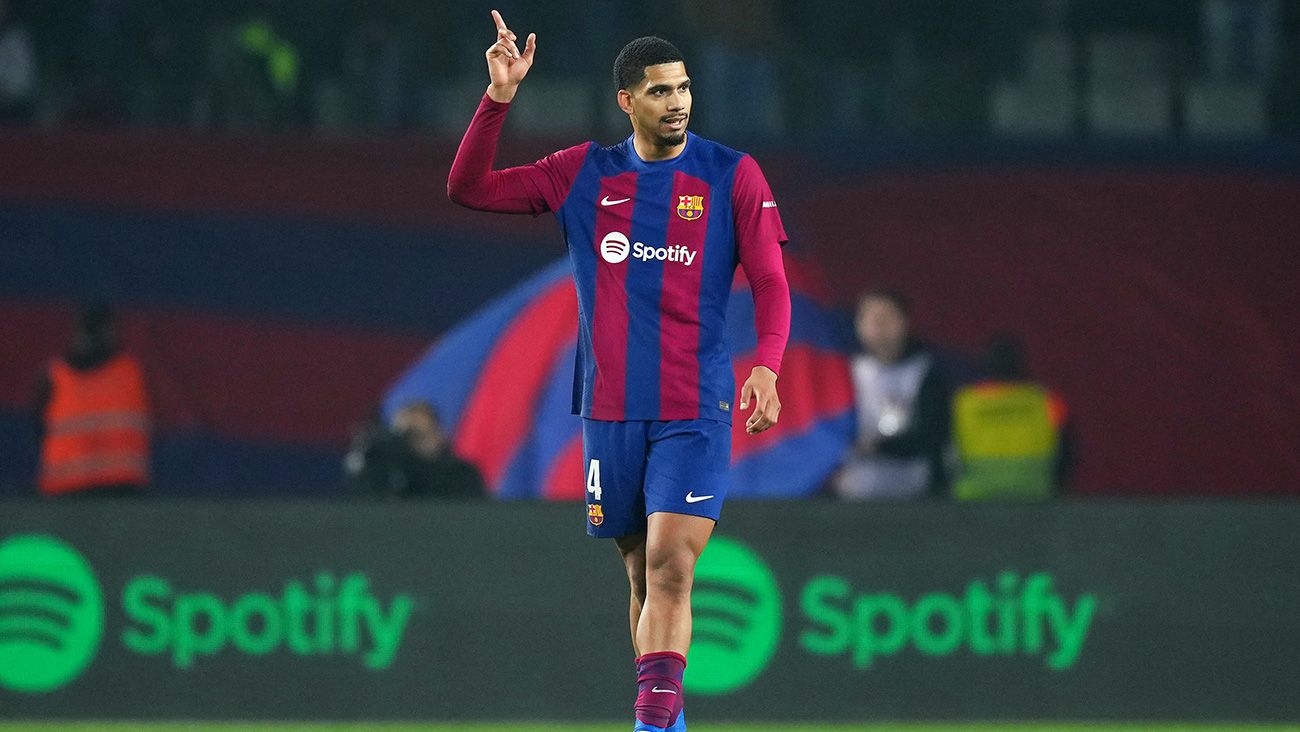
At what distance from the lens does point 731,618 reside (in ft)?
24.1

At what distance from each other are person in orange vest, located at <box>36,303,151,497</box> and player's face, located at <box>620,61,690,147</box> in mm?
5298

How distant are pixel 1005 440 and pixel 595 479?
4607 millimetres

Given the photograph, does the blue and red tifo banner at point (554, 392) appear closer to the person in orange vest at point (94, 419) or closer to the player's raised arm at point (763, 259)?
the person in orange vest at point (94, 419)

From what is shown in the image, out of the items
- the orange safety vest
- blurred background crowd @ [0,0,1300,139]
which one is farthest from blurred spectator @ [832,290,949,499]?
the orange safety vest

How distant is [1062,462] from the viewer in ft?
29.1

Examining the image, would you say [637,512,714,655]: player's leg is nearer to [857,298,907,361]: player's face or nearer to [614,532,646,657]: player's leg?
[614,532,646,657]: player's leg

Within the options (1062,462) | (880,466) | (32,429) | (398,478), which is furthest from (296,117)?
(1062,462)

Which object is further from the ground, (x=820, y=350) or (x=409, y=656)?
(x=820, y=350)

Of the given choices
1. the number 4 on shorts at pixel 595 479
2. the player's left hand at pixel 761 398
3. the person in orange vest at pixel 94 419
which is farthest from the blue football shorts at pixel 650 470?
the person in orange vest at pixel 94 419

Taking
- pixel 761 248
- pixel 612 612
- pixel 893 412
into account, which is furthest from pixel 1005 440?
pixel 761 248

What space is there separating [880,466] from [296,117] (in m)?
3.67

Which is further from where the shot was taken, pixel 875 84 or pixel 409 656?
pixel 875 84

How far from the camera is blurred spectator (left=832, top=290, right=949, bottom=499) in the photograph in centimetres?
869

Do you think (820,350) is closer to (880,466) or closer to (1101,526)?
(880,466)
